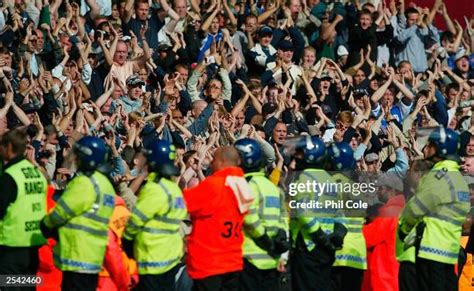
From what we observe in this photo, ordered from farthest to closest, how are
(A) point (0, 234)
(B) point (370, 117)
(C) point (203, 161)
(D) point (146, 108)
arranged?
(B) point (370, 117) < (D) point (146, 108) < (C) point (203, 161) < (A) point (0, 234)

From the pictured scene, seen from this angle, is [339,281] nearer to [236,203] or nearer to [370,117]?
[236,203]

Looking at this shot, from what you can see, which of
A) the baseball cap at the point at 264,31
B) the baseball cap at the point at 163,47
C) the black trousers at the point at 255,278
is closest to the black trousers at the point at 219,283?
the black trousers at the point at 255,278

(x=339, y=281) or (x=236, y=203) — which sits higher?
(x=236, y=203)

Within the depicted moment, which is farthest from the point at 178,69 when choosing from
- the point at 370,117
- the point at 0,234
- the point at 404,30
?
the point at 0,234

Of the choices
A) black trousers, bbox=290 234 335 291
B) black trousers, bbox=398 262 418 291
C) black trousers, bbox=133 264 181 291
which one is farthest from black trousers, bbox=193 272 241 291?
black trousers, bbox=398 262 418 291

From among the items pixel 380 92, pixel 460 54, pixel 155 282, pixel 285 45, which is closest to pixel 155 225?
pixel 155 282

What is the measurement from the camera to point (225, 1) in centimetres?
2780

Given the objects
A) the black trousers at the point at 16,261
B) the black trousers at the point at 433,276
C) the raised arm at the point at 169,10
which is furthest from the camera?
the raised arm at the point at 169,10

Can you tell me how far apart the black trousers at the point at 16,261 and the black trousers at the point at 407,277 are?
13.8 feet

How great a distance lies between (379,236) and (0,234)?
15.3ft

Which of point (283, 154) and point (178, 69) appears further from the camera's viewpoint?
point (178, 69)

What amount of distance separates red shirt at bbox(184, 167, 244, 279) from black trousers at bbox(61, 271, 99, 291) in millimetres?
1334

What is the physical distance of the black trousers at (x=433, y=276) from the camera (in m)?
19.0

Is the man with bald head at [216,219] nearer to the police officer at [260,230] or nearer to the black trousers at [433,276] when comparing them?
the police officer at [260,230]
